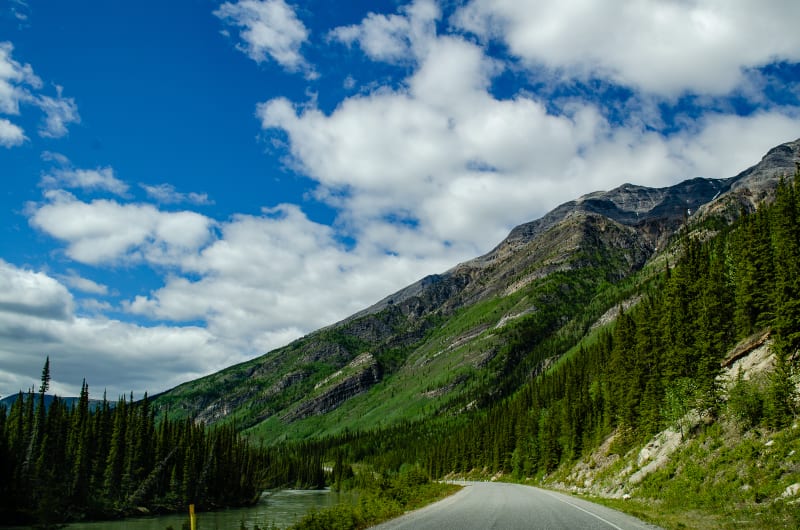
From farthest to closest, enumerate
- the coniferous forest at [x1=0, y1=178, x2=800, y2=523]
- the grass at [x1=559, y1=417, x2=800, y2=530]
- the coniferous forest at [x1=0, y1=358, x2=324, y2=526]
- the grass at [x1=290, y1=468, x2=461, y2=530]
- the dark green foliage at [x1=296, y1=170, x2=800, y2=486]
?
the coniferous forest at [x1=0, y1=358, x2=324, y2=526] < the coniferous forest at [x1=0, y1=178, x2=800, y2=523] < the dark green foliage at [x1=296, y1=170, x2=800, y2=486] < the grass at [x1=290, y1=468, x2=461, y2=530] < the grass at [x1=559, y1=417, x2=800, y2=530]

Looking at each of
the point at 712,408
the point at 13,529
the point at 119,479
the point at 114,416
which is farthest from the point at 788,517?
the point at 114,416

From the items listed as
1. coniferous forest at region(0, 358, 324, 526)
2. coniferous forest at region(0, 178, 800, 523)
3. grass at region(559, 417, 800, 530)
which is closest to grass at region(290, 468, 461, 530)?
coniferous forest at region(0, 178, 800, 523)

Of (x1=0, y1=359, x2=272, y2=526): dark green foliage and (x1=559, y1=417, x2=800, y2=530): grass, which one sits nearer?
(x1=559, y1=417, x2=800, y2=530): grass

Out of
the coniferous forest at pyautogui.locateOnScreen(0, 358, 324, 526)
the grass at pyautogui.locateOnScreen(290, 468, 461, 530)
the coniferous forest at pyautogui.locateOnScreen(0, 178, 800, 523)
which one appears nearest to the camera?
the grass at pyautogui.locateOnScreen(290, 468, 461, 530)

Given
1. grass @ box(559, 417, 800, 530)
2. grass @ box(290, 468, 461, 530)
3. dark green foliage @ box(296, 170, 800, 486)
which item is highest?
dark green foliage @ box(296, 170, 800, 486)

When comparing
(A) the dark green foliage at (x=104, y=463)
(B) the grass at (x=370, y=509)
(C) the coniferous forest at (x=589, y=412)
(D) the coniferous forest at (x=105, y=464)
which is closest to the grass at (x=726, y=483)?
(C) the coniferous forest at (x=589, y=412)

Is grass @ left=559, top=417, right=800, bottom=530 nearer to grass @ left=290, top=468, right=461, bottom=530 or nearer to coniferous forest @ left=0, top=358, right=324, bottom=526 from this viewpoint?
grass @ left=290, top=468, right=461, bottom=530

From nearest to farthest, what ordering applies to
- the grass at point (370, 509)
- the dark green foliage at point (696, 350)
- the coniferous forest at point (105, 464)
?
1. the grass at point (370, 509)
2. the dark green foliage at point (696, 350)
3. the coniferous forest at point (105, 464)

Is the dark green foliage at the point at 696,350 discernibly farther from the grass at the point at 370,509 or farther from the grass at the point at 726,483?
the grass at the point at 370,509

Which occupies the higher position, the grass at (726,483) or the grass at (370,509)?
the grass at (726,483)

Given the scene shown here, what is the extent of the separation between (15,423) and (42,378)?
1519 centimetres

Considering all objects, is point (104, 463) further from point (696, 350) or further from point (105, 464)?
point (696, 350)

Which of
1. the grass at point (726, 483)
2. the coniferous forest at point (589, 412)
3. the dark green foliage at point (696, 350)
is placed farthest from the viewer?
the coniferous forest at point (589, 412)

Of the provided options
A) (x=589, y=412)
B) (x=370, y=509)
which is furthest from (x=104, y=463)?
(x=589, y=412)
